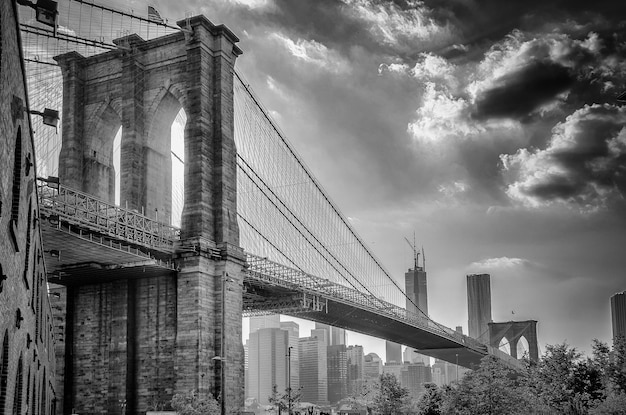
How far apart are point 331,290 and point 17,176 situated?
5935 centimetres

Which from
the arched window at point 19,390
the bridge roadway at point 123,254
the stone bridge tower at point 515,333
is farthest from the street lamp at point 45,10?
the stone bridge tower at point 515,333

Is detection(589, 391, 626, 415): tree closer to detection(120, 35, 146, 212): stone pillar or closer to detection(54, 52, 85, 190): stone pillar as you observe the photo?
detection(120, 35, 146, 212): stone pillar

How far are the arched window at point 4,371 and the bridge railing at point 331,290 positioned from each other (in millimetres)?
39644

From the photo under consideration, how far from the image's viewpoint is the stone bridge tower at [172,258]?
48.1m

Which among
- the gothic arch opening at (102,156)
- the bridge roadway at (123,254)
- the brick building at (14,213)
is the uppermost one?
the gothic arch opening at (102,156)

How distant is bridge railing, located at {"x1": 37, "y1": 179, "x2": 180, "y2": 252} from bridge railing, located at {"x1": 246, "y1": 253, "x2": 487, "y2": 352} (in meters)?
7.89

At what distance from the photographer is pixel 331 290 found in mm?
73875

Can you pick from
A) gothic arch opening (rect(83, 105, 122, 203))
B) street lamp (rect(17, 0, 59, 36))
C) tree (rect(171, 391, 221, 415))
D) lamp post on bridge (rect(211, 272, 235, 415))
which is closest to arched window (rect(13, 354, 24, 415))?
street lamp (rect(17, 0, 59, 36))

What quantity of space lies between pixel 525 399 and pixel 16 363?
4118 centimetres

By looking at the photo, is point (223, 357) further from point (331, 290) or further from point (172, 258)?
point (331, 290)

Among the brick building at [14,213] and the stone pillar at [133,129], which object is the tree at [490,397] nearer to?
the stone pillar at [133,129]

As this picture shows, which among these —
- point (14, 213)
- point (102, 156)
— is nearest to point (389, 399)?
point (102, 156)

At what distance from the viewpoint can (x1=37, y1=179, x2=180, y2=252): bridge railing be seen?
39.0 metres

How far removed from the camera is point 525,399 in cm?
5100
